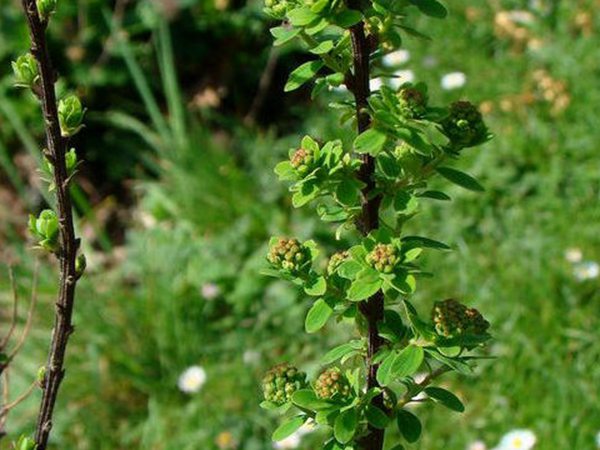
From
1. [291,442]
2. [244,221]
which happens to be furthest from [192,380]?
[244,221]

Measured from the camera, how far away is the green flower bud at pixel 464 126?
1281 mm

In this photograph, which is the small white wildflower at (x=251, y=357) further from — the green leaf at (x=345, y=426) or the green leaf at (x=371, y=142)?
the green leaf at (x=371, y=142)

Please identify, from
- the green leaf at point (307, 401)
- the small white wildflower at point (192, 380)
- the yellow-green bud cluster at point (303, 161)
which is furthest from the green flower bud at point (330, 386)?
the small white wildflower at point (192, 380)

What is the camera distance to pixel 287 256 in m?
1.29

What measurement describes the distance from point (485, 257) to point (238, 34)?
5.94ft

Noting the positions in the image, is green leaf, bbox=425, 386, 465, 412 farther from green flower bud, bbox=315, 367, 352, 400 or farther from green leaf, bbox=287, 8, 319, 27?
green leaf, bbox=287, 8, 319, 27

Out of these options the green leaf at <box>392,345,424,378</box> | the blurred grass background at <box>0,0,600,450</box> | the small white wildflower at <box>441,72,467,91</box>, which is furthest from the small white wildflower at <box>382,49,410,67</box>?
the green leaf at <box>392,345,424,378</box>

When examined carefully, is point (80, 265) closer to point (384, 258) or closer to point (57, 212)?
point (57, 212)

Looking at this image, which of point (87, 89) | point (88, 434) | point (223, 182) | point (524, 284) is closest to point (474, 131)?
point (524, 284)

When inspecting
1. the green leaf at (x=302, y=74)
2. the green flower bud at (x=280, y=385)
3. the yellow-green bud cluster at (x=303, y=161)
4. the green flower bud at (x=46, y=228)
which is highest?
the green leaf at (x=302, y=74)

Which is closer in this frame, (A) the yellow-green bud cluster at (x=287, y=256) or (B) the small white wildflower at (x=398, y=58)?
(A) the yellow-green bud cluster at (x=287, y=256)

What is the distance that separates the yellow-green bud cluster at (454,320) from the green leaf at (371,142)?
0.23m

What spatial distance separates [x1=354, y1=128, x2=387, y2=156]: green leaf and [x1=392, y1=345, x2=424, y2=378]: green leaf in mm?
264

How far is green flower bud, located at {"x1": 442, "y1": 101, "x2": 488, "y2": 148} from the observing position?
128 cm
